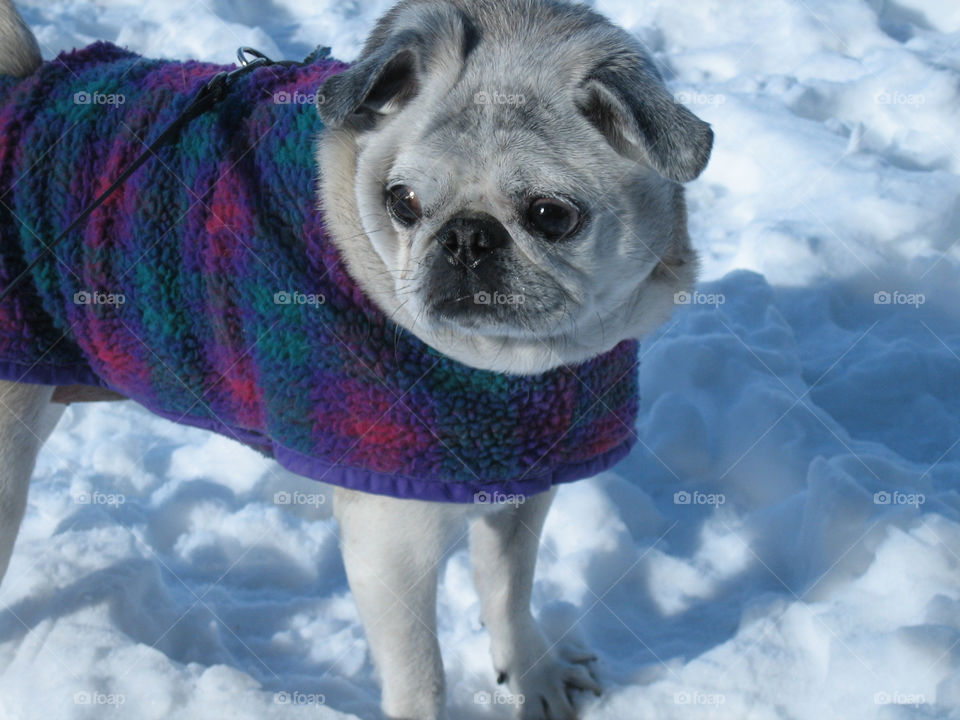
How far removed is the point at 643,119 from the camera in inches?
79.7

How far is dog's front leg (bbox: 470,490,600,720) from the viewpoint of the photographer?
300 centimetres

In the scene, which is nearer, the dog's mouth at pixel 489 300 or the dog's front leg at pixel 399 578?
the dog's mouth at pixel 489 300

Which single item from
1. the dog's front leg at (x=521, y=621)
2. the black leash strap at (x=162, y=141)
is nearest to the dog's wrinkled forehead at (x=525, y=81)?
the black leash strap at (x=162, y=141)

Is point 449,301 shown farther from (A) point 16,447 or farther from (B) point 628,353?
(A) point 16,447

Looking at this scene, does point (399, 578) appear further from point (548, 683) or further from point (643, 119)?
point (643, 119)

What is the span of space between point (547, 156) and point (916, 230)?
3.34m

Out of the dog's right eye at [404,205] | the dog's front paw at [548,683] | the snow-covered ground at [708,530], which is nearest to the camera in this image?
the dog's right eye at [404,205]

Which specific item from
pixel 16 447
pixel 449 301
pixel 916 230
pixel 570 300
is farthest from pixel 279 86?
pixel 916 230

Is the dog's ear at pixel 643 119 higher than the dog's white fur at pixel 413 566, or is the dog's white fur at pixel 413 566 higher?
the dog's ear at pixel 643 119

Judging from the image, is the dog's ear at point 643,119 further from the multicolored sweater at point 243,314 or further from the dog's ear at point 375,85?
the multicolored sweater at point 243,314

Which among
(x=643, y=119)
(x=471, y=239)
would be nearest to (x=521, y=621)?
(x=471, y=239)

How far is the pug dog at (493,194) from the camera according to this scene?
2117 millimetres

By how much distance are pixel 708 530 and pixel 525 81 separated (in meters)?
2.12

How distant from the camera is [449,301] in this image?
2.20 m
